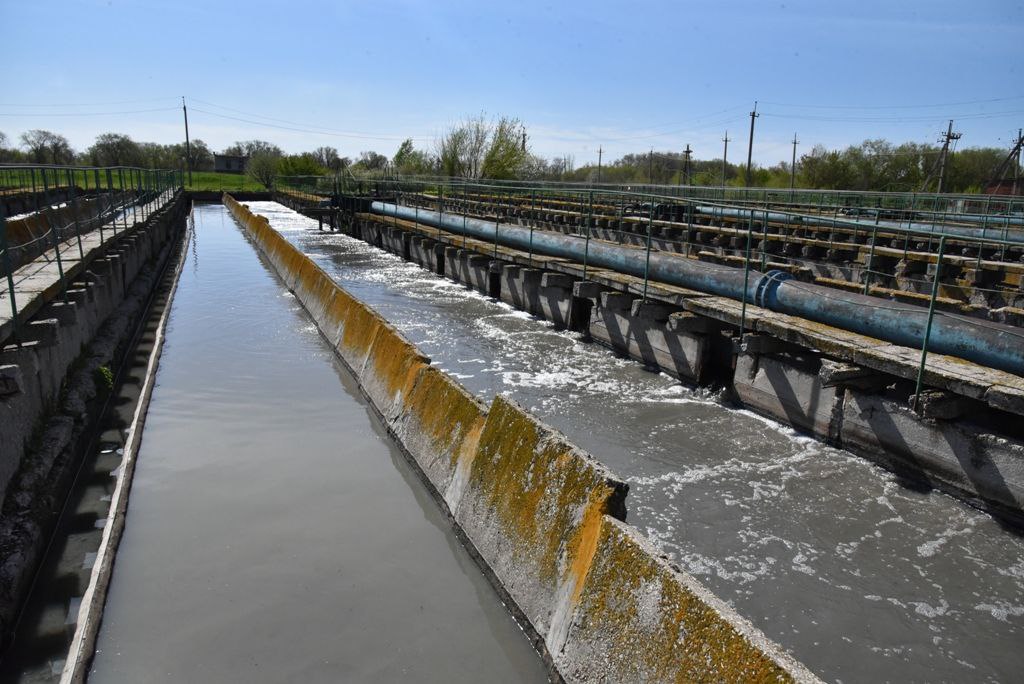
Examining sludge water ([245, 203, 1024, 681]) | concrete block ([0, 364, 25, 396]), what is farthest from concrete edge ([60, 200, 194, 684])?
sludge water ([245, 203, 1024, 681])

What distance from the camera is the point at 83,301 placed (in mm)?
8727

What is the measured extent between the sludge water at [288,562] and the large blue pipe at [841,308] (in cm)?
508

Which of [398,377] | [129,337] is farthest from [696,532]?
[129,337]

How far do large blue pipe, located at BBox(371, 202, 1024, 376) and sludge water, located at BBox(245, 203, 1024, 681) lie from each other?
4.67 feet

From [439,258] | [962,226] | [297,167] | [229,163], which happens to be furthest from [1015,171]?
[229,163]

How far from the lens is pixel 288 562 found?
4590mm

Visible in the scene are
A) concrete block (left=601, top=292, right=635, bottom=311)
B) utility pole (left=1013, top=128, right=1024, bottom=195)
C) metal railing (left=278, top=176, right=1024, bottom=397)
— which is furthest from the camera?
utility pole (left=1013, top=128, right=1024, bottom=195)

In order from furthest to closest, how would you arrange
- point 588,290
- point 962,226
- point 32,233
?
point 962,226 < point 32,233 < point 588,290

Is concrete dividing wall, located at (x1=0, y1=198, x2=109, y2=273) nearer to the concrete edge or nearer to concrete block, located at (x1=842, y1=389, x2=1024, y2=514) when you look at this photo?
the concrete edge

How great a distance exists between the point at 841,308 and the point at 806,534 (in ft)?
11.2

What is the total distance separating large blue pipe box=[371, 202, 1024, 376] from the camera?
647 cm

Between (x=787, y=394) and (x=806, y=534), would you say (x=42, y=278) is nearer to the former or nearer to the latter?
(x=806, y=534)

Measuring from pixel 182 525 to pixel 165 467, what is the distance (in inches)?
47.4

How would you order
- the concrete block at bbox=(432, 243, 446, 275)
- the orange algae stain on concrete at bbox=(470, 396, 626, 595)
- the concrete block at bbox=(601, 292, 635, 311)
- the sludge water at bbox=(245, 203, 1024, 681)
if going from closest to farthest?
the orange algae stain on concrete at bbox=(470, 396, 626, 595)
the sludge water at bbox=(245, 203, 1024, 681)
the concrete block at bbox=(601, 292, 635, 311)
the concrete block at bbox=(432, 243, 446, 275)
